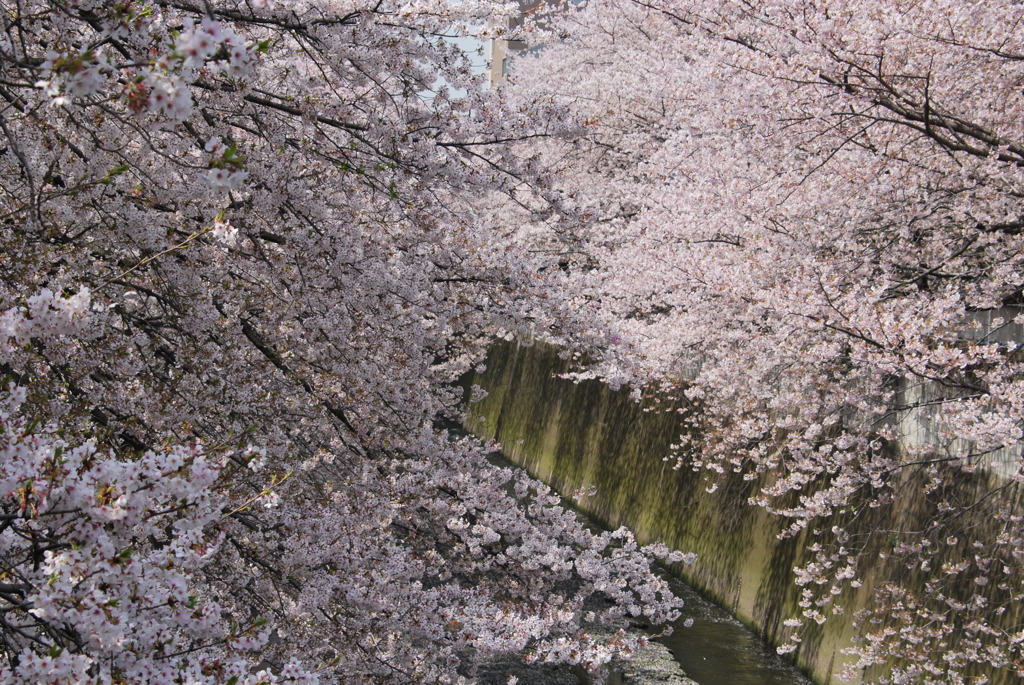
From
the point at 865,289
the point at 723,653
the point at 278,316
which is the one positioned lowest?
the point at 723,653

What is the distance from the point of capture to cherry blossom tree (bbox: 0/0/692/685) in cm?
289

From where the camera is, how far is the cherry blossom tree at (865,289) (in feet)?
23.5

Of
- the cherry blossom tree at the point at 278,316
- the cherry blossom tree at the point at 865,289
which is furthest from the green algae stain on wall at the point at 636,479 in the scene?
the cherry blossom tree at the point at 278,316

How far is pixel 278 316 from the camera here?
529 cm

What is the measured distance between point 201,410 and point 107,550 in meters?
2.74

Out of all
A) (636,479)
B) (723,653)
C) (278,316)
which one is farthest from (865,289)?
(636,479)

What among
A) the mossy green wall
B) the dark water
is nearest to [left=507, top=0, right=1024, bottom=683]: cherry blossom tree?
the mossy green wall

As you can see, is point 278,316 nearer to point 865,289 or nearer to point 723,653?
point 865,289

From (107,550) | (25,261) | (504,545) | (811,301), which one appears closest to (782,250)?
(811,301)

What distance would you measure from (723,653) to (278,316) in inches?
281

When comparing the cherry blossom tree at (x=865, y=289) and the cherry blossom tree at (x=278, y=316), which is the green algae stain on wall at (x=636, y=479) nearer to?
the cherry blossom tree at (x=865, y=289)

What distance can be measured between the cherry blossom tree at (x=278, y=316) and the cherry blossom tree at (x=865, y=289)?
3.32 feet

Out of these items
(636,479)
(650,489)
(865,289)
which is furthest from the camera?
(636,479)

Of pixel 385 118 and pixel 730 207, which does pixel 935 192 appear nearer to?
pixel 730 207
